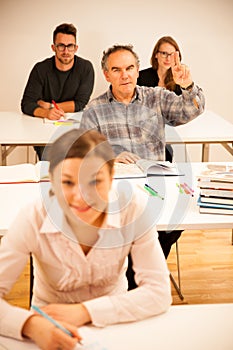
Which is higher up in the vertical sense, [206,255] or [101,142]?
[101,142]

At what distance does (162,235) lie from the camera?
3021 mm

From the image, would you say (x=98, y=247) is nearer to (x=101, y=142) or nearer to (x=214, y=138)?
(x=101, y=142)

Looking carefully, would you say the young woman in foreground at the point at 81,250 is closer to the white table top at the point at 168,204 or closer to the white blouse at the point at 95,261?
the white blouse at the point at 95,261

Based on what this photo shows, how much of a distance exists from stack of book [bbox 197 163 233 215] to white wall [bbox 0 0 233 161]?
2.90m

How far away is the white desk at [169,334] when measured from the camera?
1.56 m

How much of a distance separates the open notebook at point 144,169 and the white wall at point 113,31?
2.33 meters

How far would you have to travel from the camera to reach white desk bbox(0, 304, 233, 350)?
5.10 ft

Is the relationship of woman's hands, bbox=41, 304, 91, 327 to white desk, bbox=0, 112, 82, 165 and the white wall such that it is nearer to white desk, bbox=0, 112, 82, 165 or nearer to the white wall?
white desk, bbox=0, 112, 82, 165

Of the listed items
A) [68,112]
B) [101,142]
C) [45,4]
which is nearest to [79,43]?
[45,4]

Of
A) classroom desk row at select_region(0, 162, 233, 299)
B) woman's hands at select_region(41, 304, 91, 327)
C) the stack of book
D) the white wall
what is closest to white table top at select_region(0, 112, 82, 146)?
the white wall

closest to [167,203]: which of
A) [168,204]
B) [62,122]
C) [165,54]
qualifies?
[168,204]

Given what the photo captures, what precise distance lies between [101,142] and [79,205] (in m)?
0.18

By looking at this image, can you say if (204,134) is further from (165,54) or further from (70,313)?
(70,313)

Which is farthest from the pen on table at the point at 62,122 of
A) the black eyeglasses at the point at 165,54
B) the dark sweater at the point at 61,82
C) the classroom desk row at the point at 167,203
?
the classroom desk row at the point at 167,203
